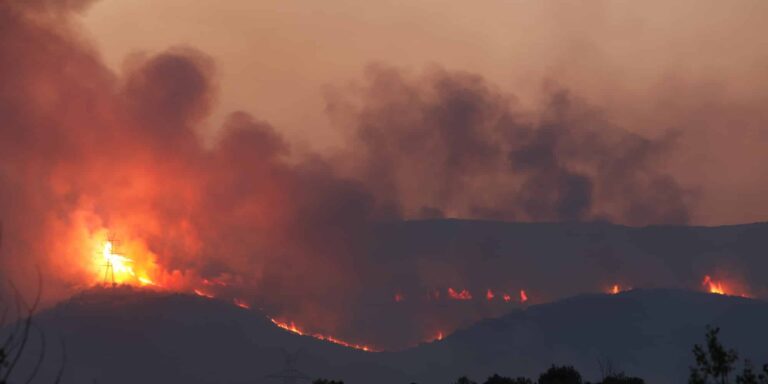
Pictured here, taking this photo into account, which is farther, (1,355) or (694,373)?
(694,373)

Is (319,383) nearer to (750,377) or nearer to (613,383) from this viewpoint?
(613,383)

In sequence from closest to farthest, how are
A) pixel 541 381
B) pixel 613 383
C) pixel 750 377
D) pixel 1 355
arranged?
pixel 1 355 → pixel 750 377 → pixel 613 383 → pixel 541 381

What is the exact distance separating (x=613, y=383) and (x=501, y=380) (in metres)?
22.2

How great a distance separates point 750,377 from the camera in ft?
141

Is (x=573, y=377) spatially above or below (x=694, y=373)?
above

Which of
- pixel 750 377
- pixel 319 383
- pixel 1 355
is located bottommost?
pixel 1 355

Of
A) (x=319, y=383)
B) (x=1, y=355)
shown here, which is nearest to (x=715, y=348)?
(x=1, y=355)

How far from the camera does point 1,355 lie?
72.3ft

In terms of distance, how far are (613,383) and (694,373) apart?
163 feet

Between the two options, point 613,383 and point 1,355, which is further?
point 613,383

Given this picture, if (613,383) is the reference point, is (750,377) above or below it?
below

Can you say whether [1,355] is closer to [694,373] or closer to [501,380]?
[694,373]

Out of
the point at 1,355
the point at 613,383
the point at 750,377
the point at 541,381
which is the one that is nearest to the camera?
the point at 1,355

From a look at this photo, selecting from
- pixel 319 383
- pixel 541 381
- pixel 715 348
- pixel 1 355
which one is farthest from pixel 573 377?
pixel 1 355
